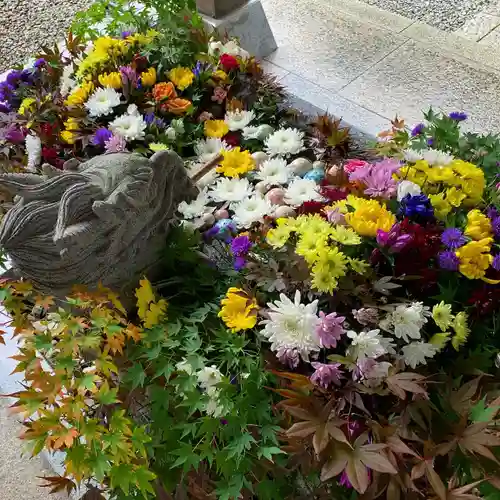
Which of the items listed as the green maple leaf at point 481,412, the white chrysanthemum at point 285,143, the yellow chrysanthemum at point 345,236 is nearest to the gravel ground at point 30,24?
the white chrysanthemum at point 285,143

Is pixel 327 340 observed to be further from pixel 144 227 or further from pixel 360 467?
pixel 144 227

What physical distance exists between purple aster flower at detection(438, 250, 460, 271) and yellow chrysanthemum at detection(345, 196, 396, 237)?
12 centimetres

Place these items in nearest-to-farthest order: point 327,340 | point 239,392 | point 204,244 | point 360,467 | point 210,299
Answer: point 360,467, point 327,340, point 239,392, point 210,299, point 204,244

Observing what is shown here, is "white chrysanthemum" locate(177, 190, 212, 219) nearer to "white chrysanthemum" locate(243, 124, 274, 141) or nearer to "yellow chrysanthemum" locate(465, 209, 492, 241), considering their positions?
"white chrysanthemum" locate(243, 124, 274, 141)

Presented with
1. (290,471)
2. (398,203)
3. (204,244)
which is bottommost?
(290,471)

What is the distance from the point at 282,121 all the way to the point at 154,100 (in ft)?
1.30

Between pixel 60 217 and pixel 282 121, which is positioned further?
pixel 282 121

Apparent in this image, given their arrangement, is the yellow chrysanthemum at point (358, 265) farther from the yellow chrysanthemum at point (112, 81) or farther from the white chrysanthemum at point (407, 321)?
the yellow chrysanthemum at point (112, 81)

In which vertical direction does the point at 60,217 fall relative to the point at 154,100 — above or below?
above

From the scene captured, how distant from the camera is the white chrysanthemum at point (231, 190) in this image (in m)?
1.59

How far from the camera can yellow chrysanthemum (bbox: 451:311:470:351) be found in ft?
3.86

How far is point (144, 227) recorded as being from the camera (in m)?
1.32

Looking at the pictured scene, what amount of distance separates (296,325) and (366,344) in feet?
0.44

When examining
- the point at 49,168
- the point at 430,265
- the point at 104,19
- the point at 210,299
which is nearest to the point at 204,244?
the point at 210,299
